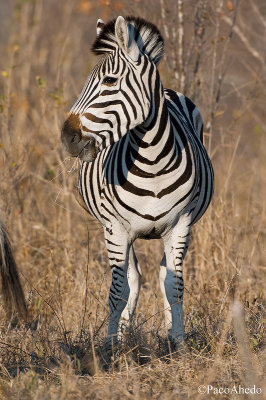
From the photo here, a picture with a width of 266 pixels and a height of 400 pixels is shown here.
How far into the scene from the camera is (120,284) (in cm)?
410

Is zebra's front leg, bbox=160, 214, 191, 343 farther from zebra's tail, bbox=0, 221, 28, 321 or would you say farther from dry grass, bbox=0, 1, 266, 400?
zebra's tail, bbox=0, 221, 28, 321

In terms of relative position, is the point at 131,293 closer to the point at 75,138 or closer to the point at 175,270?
the point at 175,270

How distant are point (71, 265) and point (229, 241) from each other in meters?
1.60

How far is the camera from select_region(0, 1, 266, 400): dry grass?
3.30 m

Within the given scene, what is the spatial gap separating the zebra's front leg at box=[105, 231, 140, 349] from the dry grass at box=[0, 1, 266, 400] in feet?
0.49

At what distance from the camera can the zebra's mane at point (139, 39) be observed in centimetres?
361

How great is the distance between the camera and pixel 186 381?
3324mm

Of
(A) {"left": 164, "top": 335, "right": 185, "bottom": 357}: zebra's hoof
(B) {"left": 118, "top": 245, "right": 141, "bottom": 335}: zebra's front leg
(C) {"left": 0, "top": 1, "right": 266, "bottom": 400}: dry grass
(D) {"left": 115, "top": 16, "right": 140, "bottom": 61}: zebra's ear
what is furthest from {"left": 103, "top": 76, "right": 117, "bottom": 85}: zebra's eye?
(A) {"left": 164, "top": 335, "right": 185, "bottom": 357}: zebra's hoof

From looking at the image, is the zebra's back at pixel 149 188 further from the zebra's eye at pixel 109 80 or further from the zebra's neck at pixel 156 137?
the zebra's eye at pixel 109 80

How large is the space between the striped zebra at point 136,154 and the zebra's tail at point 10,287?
836 mm

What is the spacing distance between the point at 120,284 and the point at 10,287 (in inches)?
39.4

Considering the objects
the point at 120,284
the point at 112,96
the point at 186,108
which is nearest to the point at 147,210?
the point at 120,284

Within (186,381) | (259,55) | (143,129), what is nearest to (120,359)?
(186,381)

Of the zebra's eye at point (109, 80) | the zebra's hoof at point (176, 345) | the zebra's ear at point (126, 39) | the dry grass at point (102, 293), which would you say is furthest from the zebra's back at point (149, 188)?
the zebra's hoof at point (176, 345)
